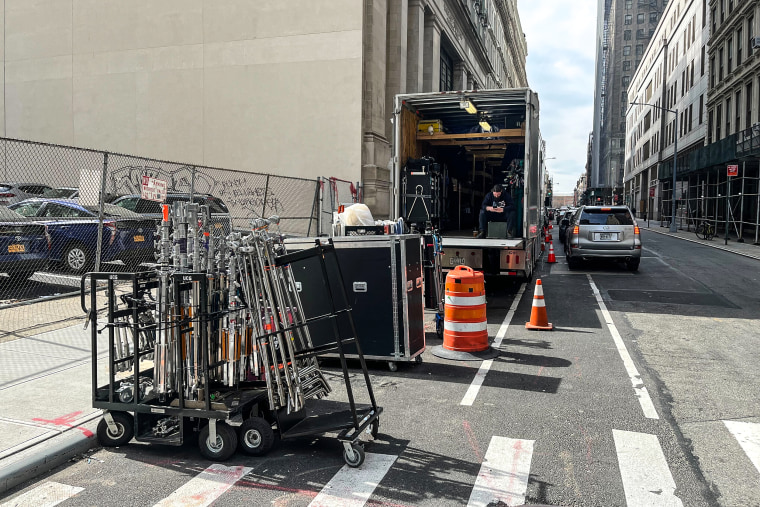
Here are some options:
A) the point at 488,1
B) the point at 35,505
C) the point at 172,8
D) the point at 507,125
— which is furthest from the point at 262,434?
the point at 488,1

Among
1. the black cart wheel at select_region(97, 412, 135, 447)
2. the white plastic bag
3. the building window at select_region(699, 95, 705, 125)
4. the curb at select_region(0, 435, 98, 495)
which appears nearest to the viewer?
the curb at select_region(0, 435, 98, 495)

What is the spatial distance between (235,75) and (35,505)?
71.9ft

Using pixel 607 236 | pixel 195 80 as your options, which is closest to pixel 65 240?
pixel 607 236

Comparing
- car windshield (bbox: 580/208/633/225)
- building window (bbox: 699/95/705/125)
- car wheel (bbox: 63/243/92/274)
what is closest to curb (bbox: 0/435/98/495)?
car wheel (bbox: 63/243/92/274)

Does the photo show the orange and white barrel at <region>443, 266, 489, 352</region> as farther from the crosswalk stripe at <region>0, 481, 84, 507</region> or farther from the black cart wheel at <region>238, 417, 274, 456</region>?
the crosswalk stripe at <region>0, 481, 84, 507</region>

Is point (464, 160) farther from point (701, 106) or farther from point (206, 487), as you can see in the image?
point (701, 106)

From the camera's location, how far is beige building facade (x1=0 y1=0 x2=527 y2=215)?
2223 centimetres

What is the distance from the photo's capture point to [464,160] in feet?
51.8

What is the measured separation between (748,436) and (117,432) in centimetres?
502

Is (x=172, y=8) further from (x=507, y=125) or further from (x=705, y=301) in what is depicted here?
(x=705, y=301)

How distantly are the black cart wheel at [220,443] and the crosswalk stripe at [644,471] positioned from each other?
8.95ft

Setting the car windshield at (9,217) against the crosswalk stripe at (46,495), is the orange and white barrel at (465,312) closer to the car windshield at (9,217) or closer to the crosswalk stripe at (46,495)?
the crosswalk stripe at (46,495)

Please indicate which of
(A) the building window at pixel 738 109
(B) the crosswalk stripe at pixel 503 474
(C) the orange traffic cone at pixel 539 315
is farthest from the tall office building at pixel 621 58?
(B) the crosswalk stripe at pixel 503 474

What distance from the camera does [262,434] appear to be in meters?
4.49
